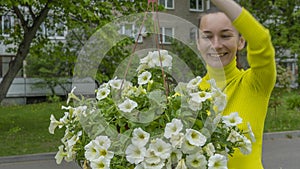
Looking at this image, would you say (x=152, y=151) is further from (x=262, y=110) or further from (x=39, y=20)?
(x=39, y=20)

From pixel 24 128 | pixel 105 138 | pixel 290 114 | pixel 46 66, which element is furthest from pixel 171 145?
pixel 46 66

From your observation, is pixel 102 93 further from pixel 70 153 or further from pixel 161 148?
pixel 161 148

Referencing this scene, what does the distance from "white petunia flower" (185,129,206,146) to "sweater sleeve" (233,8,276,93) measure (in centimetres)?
38

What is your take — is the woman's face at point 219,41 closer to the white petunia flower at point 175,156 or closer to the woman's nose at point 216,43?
the woman's nose at point 216,43

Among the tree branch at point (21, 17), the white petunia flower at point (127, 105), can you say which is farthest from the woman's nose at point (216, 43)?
the tree branch at point (21, 17)

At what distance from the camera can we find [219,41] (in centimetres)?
204

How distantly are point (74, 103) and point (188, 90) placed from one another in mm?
487

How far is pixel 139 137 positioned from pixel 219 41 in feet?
2.05

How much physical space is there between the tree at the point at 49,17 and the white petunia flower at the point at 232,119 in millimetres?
9318

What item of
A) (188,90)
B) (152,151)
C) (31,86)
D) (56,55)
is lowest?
(31,86)

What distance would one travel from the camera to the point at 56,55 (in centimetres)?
1321

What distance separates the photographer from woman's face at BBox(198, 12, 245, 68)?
202cm

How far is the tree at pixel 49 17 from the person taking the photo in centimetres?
1148

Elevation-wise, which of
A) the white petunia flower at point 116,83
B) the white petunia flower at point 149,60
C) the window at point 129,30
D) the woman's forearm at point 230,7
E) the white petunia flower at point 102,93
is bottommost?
the white petunia flower at point 102,93
